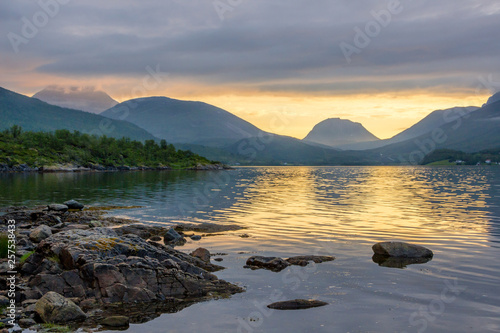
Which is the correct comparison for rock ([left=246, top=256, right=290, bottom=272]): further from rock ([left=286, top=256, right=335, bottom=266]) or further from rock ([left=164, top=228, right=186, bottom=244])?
rock ([left=164, top=228, right=186, bottom=244])

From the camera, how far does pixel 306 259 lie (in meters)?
27.1

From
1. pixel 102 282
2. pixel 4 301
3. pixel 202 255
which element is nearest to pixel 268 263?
pixel 202 255

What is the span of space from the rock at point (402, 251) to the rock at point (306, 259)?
3874mm

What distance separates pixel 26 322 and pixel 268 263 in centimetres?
1406

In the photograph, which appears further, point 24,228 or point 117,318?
point 24,228

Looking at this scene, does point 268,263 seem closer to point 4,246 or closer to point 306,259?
point 306,259

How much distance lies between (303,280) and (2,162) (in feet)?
699

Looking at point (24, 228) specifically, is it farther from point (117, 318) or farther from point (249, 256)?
point (117, 318)

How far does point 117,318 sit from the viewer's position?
55.8 feet

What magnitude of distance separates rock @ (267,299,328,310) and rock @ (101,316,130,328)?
6480 mm

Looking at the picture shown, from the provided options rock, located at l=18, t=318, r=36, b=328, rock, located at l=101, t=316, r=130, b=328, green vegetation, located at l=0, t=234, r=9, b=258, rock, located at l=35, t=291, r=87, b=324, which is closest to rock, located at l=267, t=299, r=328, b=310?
rock, located at l=101, t=316, r=130, b=328

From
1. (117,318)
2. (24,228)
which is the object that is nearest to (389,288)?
(117,318)

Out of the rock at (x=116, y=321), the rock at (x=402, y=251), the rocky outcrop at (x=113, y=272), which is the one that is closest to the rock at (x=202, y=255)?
the rocky outcrop at (x=113, y=272)

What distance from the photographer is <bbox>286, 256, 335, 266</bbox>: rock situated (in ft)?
86.5
